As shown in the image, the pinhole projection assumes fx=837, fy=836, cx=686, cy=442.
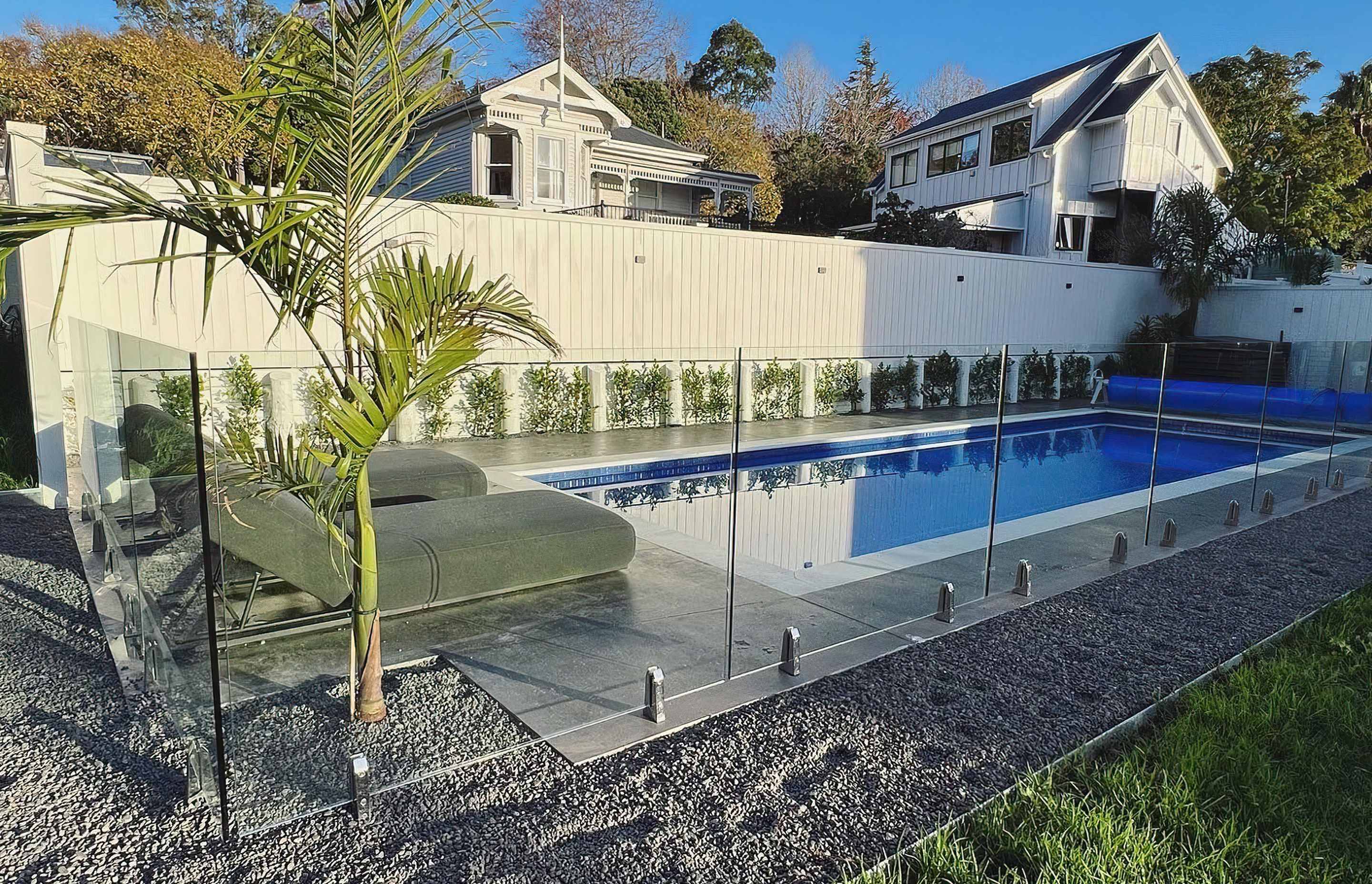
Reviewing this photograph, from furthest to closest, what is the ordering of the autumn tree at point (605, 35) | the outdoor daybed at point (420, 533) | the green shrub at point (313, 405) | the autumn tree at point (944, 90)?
the autumn tree at point (944, 90)
the autumn tree at point (605, 35)
the outdoor daybed at point (420, 533)
the green shrub at point (313, 405)

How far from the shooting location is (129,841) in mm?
2393

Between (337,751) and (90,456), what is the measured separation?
122 inches

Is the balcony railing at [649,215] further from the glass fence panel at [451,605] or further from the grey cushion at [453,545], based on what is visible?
the grey cushion at [453,545]

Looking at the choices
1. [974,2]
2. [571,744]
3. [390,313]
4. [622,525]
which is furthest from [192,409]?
[974,2]

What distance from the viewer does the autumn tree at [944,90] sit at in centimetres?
3850

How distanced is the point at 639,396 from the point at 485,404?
2.11 meters

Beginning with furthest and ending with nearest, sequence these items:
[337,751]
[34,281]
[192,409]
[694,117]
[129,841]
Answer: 1. [694,117]
2. [34,281]
3. [337,751]
4. [129,841]
5. [192,409]

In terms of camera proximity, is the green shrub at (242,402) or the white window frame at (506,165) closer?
the green shrub at (242,402)

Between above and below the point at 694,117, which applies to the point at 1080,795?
below

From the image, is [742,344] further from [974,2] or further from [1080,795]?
[974,2]

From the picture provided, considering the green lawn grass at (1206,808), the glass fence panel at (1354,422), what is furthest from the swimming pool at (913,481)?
the green lawn grass at (1206,808)

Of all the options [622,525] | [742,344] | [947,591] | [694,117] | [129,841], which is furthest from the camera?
[694,117]

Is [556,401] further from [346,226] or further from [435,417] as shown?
[346,226]

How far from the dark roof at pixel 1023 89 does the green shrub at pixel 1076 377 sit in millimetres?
11256
